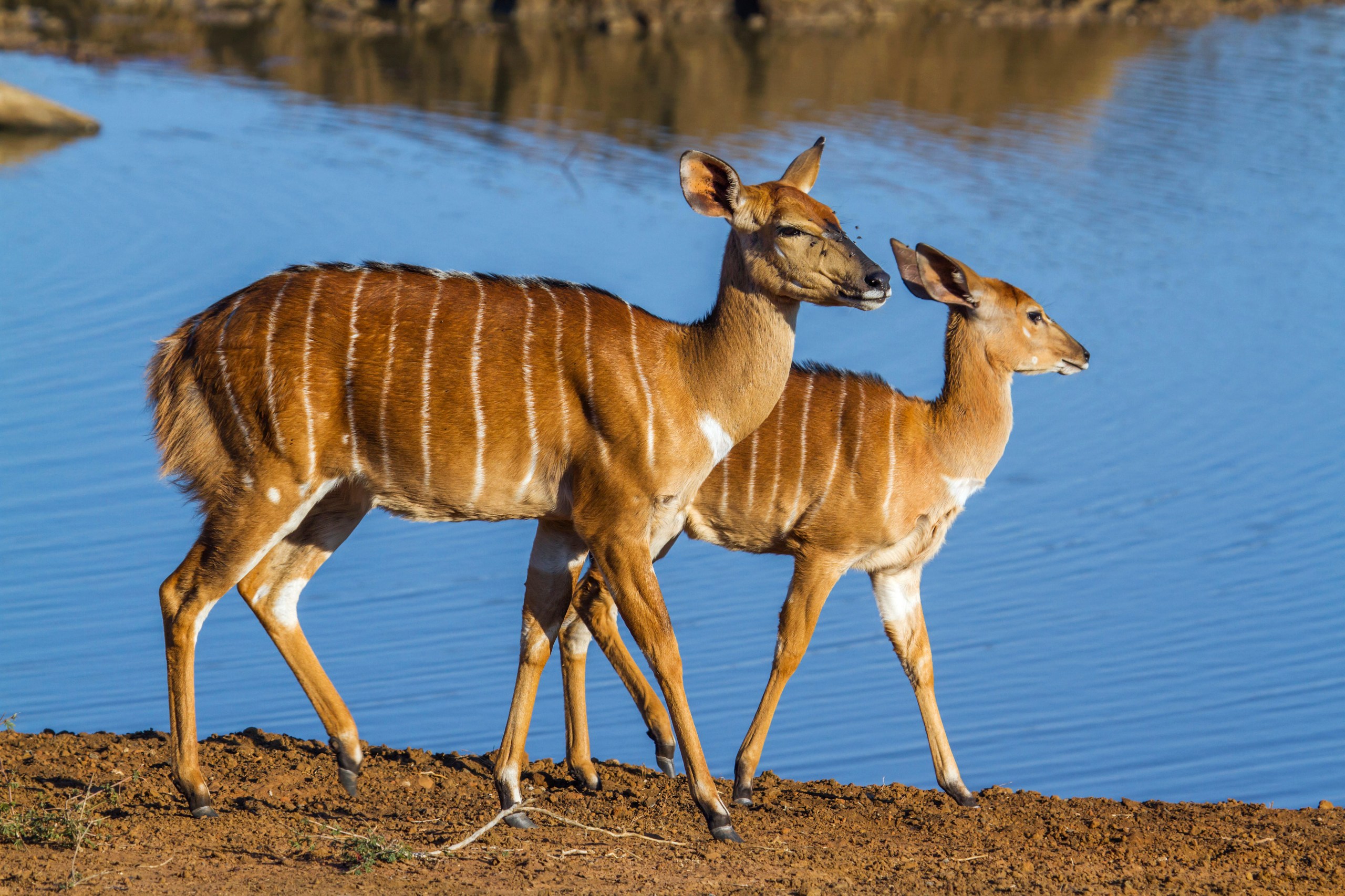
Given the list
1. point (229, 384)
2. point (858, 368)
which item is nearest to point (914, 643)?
point (229, 384)

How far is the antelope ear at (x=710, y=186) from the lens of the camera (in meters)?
5.76

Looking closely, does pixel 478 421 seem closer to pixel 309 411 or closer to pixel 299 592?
pixel 309 411

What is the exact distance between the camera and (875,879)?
17.1 ft

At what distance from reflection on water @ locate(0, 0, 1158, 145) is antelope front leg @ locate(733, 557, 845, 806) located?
13497mm

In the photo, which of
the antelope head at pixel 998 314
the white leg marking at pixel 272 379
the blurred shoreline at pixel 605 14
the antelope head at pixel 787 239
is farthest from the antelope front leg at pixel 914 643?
the blurred shoreline at pixel 605 14

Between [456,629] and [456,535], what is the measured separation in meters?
1.54

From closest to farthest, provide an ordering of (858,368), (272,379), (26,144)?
(272,379) → (858,368) → (26,144)

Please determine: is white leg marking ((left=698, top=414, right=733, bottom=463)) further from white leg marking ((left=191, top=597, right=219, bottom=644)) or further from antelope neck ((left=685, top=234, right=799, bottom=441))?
white leg marking ((left=191, top=597, right=219, bottom=644))

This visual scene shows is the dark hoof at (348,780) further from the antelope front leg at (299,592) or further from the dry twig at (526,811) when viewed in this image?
the dry twig at (526,811)

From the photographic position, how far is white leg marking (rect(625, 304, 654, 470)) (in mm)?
5691

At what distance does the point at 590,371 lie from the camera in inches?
227

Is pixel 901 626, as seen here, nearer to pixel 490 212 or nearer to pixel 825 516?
pixel 825 516

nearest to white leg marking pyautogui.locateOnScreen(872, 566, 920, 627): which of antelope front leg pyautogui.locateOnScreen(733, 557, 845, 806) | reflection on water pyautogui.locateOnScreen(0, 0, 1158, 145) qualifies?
antelope front leg pyautogui.locateOnScreen(733, 557, 845, 806)

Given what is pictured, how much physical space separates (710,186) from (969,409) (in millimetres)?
1588
